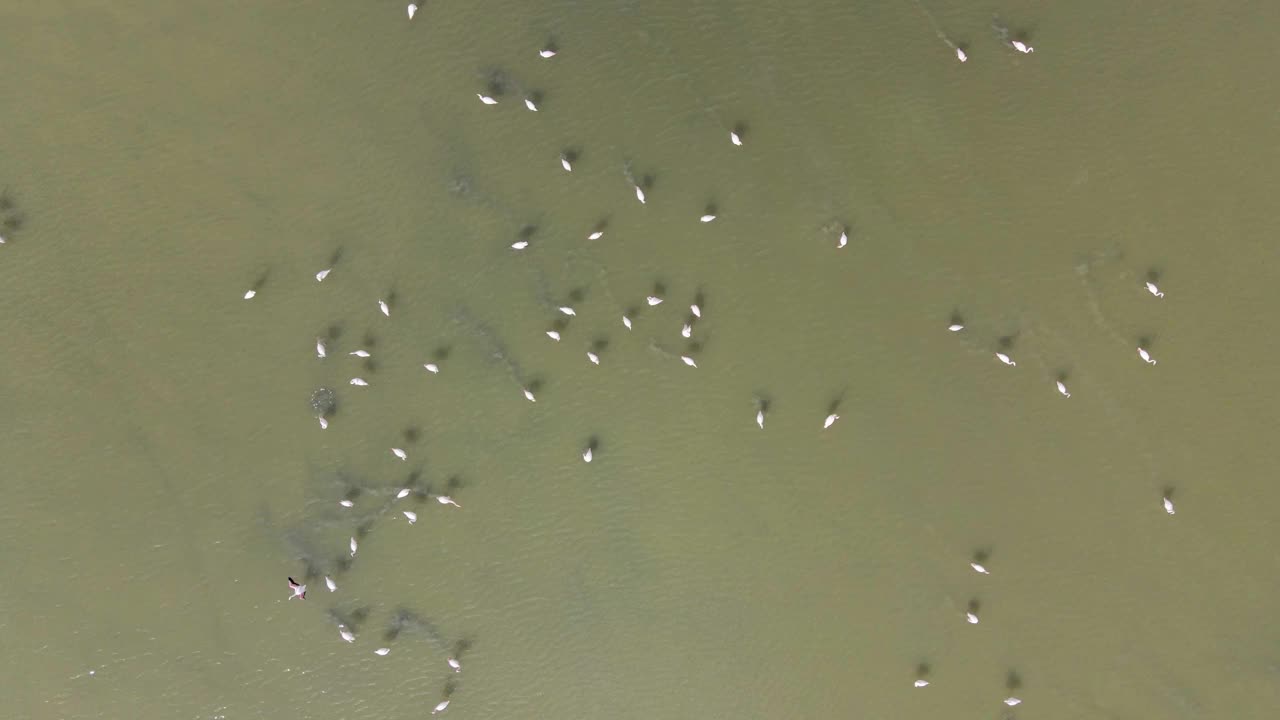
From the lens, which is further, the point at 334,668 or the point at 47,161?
the point at 334,668

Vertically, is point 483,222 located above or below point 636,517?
above

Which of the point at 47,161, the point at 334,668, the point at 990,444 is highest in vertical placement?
the point at 47,161

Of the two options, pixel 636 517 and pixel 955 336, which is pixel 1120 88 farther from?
pixel 636 517

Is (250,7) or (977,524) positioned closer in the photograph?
(250,7)

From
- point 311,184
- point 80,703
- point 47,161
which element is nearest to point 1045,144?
point 311,184

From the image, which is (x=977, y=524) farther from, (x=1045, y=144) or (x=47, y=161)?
(x=47, y=161)

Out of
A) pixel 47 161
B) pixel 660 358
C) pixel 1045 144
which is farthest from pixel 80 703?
pixel 1045 144
